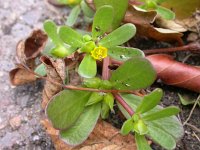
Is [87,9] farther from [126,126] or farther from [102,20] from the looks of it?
[126,126]

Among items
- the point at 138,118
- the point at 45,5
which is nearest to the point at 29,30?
the point at 45,5

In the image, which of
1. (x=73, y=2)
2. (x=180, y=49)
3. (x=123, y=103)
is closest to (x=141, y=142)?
(x=123, y=103)

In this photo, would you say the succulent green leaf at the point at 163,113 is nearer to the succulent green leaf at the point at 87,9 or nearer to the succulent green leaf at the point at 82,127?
the succulent green leaf at the point at 82,127

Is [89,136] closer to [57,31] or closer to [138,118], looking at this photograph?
[138,118]

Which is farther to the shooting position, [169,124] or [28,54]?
[28,54]

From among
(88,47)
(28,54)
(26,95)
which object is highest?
(88,47)

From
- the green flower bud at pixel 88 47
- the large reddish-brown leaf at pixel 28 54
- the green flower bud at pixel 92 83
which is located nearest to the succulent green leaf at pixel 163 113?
the green flower bud at pixel 92 83

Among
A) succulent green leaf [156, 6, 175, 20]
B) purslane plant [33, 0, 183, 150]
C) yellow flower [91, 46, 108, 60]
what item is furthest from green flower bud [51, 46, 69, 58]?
succulent green leaf [156, 6, 175, 20]
